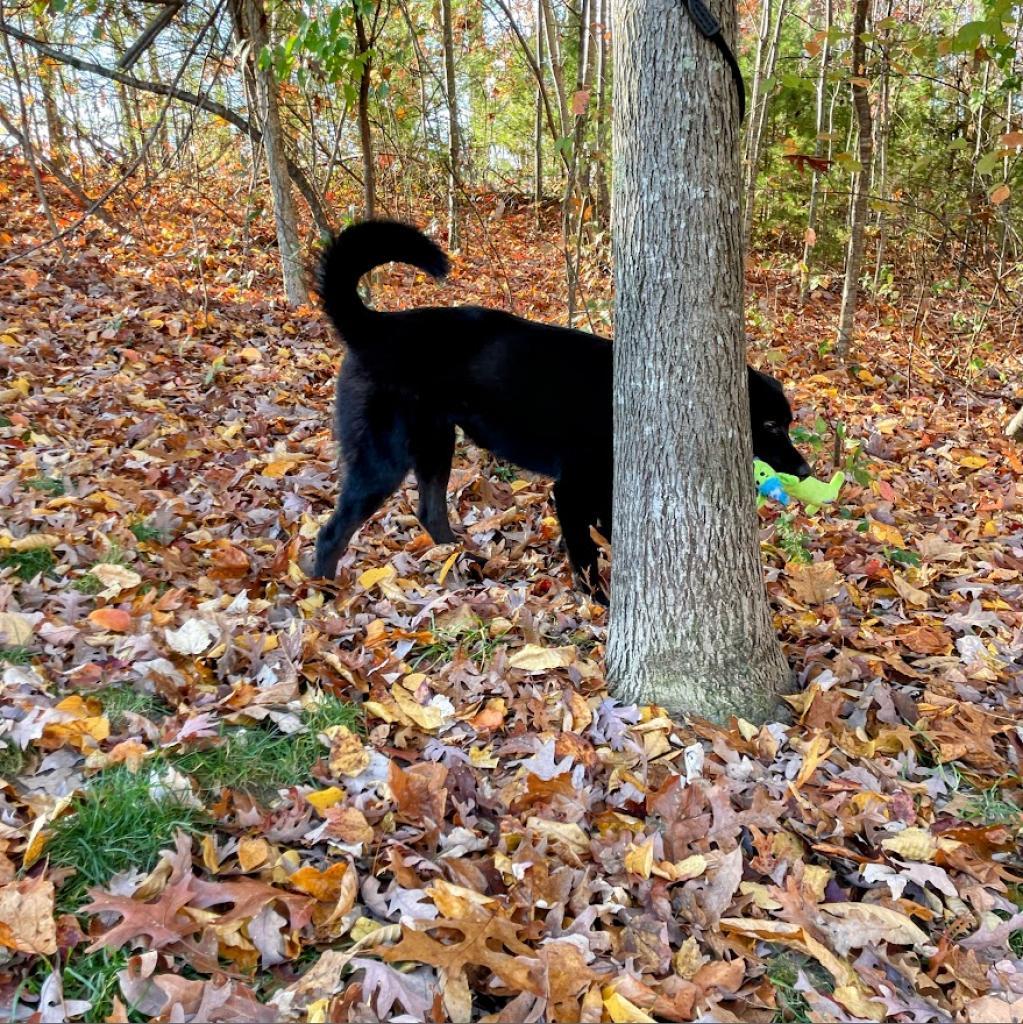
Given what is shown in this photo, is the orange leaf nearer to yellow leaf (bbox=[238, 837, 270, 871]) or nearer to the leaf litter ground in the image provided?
the leaf litter ground

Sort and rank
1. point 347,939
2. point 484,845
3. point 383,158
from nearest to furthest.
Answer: point 347,939 → point 484,845 → point 383,158

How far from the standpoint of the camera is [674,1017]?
1.88m

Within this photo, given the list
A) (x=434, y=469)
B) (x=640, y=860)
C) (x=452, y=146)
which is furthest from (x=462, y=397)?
(x=452, y=146)

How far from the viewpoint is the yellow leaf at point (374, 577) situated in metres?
3.94

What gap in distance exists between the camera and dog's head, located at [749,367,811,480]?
478cm

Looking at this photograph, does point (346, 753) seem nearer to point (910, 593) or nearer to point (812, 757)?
point (812, 757)

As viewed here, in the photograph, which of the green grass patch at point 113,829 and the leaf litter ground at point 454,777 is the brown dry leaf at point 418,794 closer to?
the leaf litter ground at point 454,777

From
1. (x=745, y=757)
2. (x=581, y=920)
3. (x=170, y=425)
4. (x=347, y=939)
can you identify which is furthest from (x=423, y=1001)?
(x=170, y=425)

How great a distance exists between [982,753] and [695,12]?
255 centimetres

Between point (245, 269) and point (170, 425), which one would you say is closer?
point (170, 425)

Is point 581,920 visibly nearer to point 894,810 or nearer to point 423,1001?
point 423,1001

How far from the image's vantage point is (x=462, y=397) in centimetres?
446

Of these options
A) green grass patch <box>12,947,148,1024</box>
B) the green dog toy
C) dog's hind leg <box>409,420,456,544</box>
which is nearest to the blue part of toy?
the green dog toy

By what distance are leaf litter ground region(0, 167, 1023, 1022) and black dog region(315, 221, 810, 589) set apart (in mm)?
409
